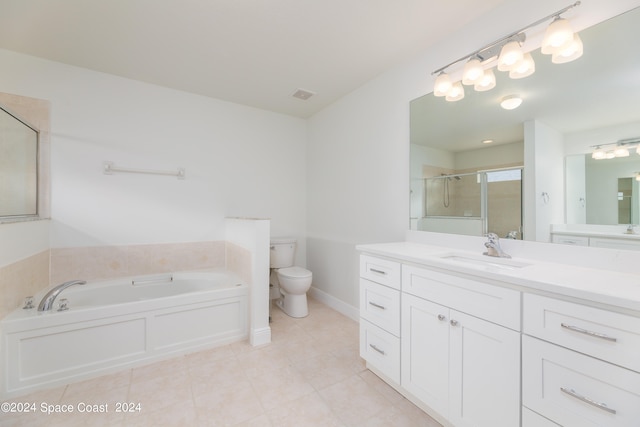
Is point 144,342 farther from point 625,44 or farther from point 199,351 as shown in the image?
point 625,44

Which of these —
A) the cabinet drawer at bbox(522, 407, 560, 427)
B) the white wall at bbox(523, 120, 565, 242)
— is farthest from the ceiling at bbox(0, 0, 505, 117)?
the cabinet drawer at bbox(522, 407, 560, 427)

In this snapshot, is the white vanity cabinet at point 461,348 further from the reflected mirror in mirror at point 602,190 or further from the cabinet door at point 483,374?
the reflected mirror in mirror at point 602,190

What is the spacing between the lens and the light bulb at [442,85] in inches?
69.1

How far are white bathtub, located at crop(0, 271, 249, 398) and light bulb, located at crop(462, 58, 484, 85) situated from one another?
230cm

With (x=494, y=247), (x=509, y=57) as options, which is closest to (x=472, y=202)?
(x=494, y=247)

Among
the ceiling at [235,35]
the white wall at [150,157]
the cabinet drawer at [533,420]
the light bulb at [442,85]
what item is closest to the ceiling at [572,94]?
the light bulb at [442,85]

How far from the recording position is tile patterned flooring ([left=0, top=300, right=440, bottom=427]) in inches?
54.4

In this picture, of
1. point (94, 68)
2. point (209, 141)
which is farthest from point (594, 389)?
point (94, 68)

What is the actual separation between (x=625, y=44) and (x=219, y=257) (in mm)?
3336

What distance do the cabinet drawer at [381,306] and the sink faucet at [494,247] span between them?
1.97ft

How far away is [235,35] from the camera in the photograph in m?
1.86

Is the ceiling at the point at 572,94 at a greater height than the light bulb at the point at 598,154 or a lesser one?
greater

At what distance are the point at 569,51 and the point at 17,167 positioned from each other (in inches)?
142

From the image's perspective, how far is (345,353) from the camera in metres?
2.04
